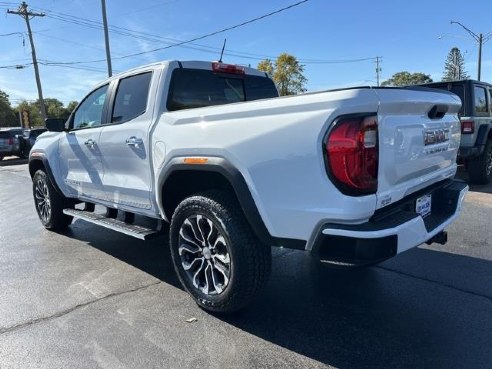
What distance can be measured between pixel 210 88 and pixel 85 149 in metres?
1.67

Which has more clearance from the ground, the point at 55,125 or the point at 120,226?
the point at 55,125

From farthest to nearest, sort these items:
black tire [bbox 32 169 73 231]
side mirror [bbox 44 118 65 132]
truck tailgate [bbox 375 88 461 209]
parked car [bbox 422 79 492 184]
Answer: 1. parked car [bbox 422 79 492 184]
2. black tire [bbox 32 169 73 231]
3. side mirror [bbox 44 118 65 132]
4. truck tailgate [bbox 375 88 461 209]

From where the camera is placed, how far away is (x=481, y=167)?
29.2 feet

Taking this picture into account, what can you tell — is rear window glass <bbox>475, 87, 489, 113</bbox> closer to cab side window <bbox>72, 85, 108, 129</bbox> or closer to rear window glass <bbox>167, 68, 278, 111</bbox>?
rear window glass <bbox>167, 68, 278, 111</bbox>

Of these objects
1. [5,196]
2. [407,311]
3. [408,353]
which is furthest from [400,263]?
[5,196]

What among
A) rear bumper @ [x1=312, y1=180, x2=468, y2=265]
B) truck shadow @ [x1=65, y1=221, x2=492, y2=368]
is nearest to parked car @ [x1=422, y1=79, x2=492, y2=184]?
truck shadow @ [x1=65, y1=221, x2=492, y2=368]

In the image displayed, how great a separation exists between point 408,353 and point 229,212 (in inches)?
59.0

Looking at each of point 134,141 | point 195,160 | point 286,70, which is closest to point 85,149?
point 134,141

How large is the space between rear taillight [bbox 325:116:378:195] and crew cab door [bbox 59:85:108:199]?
9.75 feet

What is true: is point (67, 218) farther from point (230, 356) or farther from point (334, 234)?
point (334, 234)

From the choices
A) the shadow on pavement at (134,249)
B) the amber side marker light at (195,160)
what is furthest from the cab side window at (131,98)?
the shadow on pavement at (134,249)

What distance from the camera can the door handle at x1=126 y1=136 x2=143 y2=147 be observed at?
4.05 m

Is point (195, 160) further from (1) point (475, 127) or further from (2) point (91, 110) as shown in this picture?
(1) point (475, 127)

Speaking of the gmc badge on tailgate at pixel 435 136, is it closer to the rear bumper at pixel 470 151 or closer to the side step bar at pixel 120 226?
the side step bar at pixel 120 226
